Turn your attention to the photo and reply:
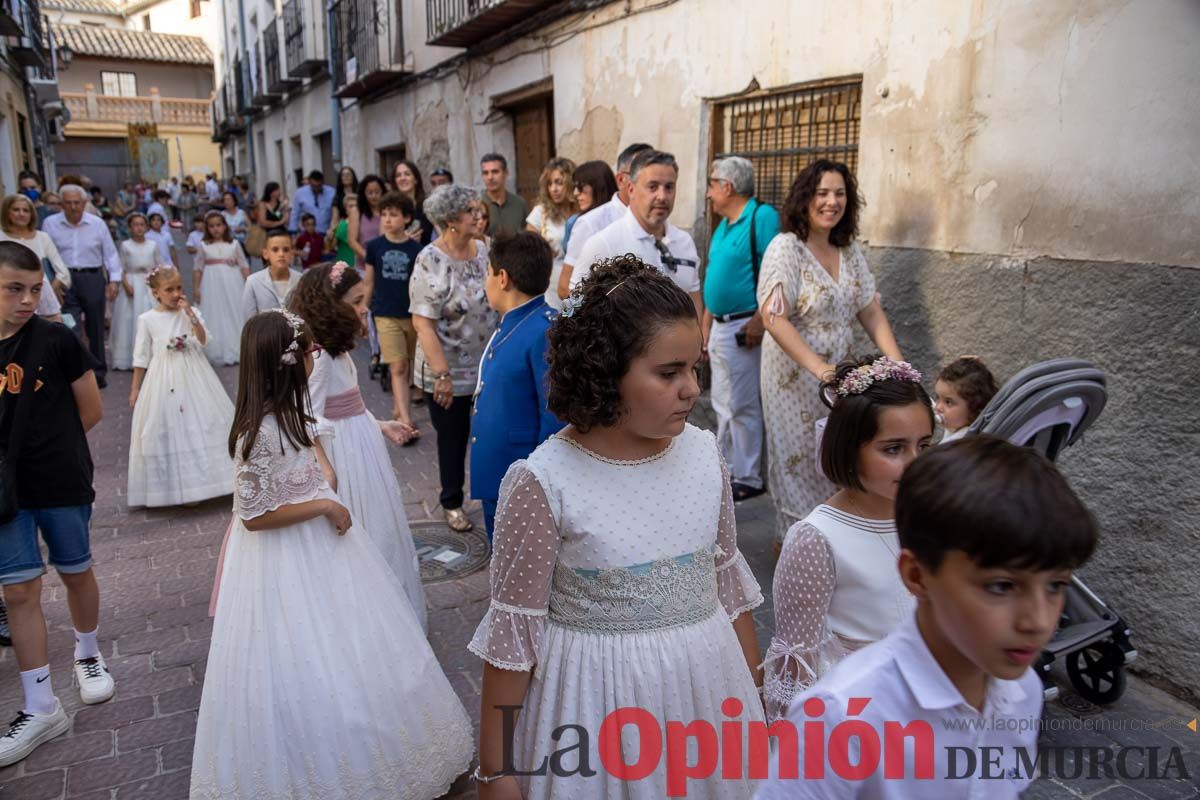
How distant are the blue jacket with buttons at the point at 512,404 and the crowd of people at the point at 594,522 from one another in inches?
0.5

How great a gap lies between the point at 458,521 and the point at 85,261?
250 inches

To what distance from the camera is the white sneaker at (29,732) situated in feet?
10.5

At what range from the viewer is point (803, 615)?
2.17 m

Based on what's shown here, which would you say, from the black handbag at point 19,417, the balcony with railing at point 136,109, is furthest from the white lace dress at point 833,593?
the balcony with railing at point 136,109

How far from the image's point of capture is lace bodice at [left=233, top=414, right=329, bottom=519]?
2.92 m

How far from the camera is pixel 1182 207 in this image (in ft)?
11.4

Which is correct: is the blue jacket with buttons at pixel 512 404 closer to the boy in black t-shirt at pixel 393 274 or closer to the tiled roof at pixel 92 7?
the boy in black t-shirt at pixel 393 274

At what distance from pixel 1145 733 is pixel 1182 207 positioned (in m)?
2.01

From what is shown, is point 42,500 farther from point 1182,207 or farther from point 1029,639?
point 1182,207

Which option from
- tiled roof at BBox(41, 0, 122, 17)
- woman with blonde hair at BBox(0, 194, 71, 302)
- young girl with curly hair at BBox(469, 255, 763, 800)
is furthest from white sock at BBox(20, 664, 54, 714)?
tiled roof at BBox(41, 0, 122, 17)

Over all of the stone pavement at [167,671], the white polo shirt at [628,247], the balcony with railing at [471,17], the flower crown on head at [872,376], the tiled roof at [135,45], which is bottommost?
the stone pavement at [167,671]

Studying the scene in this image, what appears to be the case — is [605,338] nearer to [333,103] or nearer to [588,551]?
[588,551]

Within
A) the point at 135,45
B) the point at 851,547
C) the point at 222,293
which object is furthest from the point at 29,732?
the point at 135,45

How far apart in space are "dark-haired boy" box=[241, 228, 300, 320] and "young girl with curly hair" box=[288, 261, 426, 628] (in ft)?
7.20
